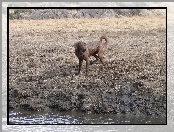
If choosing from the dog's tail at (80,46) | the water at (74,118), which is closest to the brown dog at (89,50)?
the dog's tail at (80,46)

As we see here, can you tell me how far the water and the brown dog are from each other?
0.75 m

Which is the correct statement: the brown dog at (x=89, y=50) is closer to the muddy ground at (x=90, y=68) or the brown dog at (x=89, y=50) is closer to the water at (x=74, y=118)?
the muddy ground at (x=90, y=68)

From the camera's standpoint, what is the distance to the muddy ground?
905 cm

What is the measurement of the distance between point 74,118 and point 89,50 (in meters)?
1.04

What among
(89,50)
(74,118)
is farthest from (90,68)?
(74,118)

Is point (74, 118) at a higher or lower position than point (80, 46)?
Result: lower

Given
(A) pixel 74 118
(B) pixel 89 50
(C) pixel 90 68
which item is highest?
(B) pixel 89 50

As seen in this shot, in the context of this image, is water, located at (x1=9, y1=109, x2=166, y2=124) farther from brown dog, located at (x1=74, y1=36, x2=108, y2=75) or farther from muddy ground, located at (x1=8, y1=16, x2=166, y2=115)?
brown dog, located at (x1=74, y1=36, x2=108, y2=75)

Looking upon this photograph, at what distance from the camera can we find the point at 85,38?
9227mm

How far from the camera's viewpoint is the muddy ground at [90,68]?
9.05 m

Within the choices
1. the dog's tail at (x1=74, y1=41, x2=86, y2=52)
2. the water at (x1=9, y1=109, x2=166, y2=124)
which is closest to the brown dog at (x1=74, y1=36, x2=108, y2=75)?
the dog's tail at (x1=74, y1=41, x2=86, y2=52)

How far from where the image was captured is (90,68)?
9.23m

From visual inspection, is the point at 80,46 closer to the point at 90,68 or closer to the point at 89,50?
the point at 89,50

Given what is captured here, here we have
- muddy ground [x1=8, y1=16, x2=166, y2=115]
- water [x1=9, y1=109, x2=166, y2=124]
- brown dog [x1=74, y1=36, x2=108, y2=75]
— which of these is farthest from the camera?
brown dog [x1=74, y1=36, x2=108, y2=75]
